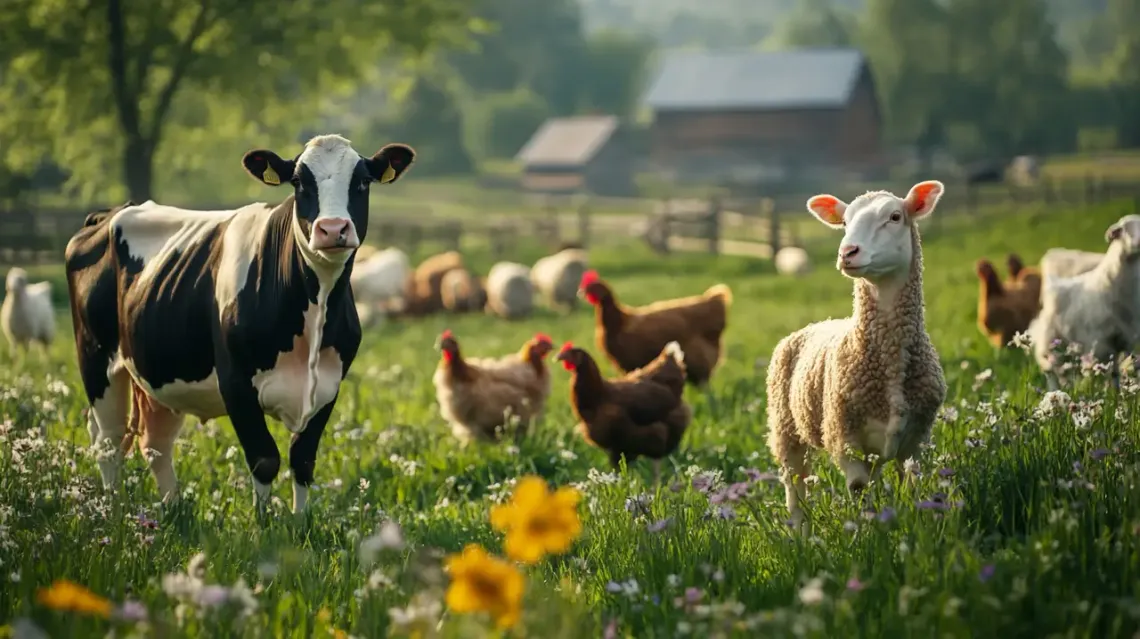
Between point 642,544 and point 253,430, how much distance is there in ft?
8.48

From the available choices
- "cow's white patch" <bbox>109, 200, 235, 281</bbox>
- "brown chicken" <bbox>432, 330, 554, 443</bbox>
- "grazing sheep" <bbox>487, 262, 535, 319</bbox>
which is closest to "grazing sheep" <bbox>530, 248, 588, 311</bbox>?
"grazing sheep" <bbox>487, 262, 535, 319</bbox>

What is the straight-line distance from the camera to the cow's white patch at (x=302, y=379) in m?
6.69

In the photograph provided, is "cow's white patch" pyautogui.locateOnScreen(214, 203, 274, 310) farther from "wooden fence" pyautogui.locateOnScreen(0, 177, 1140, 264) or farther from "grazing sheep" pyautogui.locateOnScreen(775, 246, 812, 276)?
"wooden fence" pyautogui.locateOnScreen(0, 177, 1140, 264)

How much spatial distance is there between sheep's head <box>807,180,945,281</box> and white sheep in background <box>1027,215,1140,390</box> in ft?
11.8

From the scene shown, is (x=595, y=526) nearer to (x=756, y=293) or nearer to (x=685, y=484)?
(x=685, y=484)

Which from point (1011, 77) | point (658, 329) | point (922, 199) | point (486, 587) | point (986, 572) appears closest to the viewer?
point (486, 587)

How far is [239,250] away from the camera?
23.1ft

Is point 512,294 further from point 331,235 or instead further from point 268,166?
point 331,235

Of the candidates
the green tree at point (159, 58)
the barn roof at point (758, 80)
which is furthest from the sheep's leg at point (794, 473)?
the barn roof at point (758, 80)

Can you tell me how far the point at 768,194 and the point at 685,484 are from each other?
55.5 m

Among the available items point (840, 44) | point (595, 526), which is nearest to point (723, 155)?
point (840, 44)

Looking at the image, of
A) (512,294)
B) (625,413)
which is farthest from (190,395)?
(512,294)

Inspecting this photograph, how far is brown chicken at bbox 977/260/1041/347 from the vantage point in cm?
1235

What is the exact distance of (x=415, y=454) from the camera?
9.08 meters
